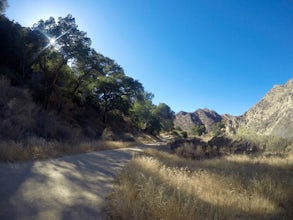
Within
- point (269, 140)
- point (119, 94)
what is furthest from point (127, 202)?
point (119, 94)

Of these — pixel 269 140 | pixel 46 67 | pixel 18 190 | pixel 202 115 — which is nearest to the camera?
pixel 18 190

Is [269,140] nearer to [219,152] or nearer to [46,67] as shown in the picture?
[219,152]

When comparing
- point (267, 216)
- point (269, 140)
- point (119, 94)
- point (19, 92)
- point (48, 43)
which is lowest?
point (267, 216)

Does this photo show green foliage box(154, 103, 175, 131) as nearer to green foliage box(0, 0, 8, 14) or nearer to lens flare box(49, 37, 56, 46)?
lens flare box(49, 37, 56, 46)

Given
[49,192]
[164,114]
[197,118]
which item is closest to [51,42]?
[49,192]

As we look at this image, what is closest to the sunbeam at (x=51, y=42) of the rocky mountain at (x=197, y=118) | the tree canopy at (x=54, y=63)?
the tree canopy at (x=54, y=63)

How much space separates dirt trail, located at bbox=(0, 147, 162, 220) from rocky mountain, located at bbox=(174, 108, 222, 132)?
159m

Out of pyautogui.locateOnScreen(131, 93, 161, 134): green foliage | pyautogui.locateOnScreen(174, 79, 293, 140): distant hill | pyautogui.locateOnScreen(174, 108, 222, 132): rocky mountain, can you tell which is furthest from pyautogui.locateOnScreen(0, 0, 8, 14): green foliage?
pyautogui.locateOnScreen(174, 108, 222, 132): rocky mountain

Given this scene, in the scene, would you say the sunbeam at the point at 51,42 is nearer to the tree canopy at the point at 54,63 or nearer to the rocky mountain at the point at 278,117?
the tree canopy at the point at 54,63

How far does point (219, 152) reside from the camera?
52.3ft

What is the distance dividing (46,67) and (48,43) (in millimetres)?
3146

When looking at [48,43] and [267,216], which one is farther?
[48,43]

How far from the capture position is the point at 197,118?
176 m

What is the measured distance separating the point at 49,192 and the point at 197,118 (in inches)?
6955
